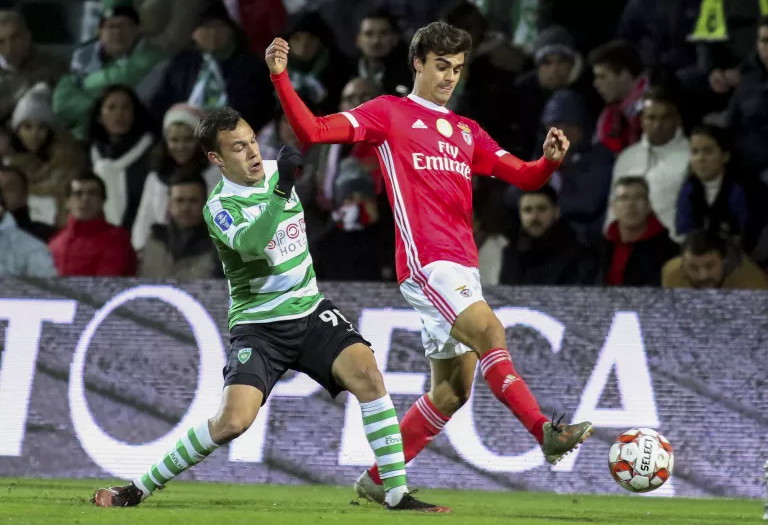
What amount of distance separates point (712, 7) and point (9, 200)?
5.48m

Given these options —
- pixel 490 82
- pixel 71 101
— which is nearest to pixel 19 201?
pixel 71 101

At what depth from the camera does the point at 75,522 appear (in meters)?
5.32

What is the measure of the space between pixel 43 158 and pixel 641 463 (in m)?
5.98

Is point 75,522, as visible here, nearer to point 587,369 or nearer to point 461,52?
point 461,52

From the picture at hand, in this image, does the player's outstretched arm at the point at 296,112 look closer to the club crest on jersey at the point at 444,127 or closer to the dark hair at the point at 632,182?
the club crest on jersey at the point at 444,127

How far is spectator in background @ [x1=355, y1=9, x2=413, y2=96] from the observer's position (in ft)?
32.4

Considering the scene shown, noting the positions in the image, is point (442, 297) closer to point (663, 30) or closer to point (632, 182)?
point (632, 182)

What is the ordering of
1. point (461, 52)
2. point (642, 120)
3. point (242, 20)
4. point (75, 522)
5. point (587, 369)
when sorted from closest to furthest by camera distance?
1. point (75, 522)
2. point (461, 52)
3. point (587, 369)
4. point (642, 120)
5. point (242, 20)

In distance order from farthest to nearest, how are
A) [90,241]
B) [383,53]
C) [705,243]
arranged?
1. [383,53]
2. [90,241]
3. [705,243]

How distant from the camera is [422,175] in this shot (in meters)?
6.36

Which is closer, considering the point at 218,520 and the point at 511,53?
the point at 218,520

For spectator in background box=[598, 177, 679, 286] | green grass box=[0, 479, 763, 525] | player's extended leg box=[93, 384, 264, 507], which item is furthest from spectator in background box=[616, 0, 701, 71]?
player's extended leg box=[93, 384, 264, 507]

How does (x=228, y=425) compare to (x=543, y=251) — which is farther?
(x=543, y=251)

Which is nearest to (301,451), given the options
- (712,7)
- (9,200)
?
(9,200)
